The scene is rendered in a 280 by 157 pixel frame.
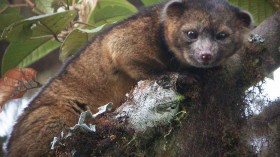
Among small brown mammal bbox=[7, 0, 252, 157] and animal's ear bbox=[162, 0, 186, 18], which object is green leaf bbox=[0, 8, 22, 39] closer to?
small brown mammal bbox=[7, 0, 252, 157]

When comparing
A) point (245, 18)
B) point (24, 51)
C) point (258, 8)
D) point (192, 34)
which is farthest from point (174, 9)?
point (24, 51)

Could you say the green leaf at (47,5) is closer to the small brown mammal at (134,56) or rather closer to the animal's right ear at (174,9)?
the small brown mammal at (134,56)

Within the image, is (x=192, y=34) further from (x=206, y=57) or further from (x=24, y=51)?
(x=24, y=51)

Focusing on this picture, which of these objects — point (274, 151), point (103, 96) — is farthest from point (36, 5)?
point (274, 151)

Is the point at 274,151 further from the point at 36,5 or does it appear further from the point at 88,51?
the point at 36,5

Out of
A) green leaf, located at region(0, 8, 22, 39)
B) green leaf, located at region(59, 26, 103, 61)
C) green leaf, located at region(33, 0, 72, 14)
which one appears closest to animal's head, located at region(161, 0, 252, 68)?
green leaf, located at region(59, 26, 103, 61)

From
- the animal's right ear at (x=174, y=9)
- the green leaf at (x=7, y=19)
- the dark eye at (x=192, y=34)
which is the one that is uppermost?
the green leaf at (x=7, y=19)

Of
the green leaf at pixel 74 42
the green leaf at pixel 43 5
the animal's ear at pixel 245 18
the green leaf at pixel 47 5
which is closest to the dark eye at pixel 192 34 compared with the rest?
the animal's ear at pixel 245 18
